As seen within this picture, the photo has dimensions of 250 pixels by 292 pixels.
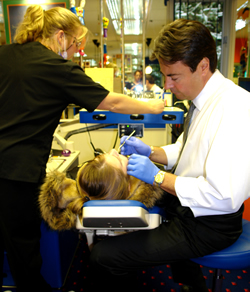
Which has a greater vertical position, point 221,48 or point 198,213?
point 221,48

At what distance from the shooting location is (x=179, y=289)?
5.11ft

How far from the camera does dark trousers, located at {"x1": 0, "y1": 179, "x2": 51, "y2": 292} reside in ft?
3.61

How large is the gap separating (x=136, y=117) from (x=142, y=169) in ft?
2.29

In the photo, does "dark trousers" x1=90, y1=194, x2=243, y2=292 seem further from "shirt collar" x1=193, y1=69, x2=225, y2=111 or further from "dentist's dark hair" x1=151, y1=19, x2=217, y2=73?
"dentist's dark hair" x1=151, y1=19, x2=217, y2=73

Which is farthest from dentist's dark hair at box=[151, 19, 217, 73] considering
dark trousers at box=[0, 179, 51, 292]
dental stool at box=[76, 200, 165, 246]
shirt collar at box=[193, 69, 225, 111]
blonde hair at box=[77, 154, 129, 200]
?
dark trousers at box=[0, 179, 51, 292]

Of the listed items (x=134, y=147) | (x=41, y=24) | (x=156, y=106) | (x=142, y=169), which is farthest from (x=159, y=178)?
(x=41, y=24)

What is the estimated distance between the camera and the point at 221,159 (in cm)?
90

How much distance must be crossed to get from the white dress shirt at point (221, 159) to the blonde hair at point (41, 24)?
2.75 feet

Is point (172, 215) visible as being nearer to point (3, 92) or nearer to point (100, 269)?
point (100, 269)

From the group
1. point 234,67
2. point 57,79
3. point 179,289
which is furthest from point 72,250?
point 234,67

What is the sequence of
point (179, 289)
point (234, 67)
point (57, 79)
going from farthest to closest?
point (234, 67)
point (179, 289)
point (57, 79)

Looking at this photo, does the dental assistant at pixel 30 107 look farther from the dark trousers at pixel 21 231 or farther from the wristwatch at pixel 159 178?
the wristwatch at pixel 159 178

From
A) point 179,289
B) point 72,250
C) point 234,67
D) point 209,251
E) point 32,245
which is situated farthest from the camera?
point 234,67

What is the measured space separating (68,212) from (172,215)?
0.52 metres
